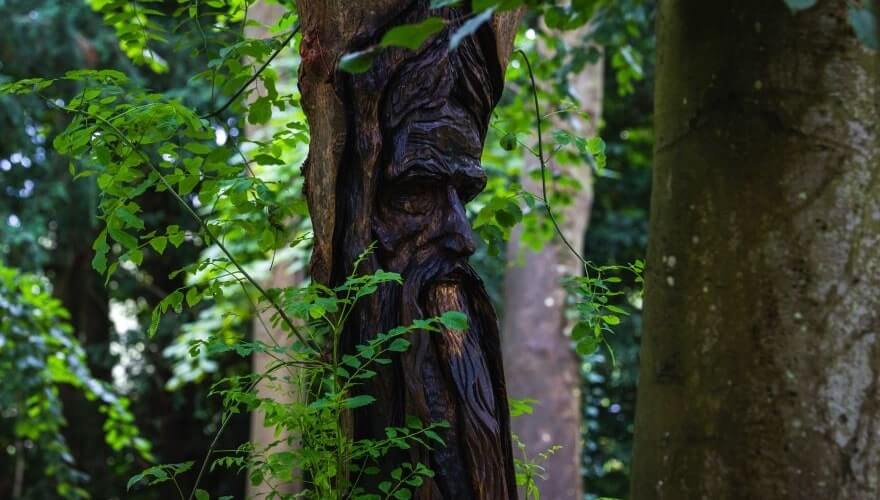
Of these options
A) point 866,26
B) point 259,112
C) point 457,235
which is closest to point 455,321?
point 457,235

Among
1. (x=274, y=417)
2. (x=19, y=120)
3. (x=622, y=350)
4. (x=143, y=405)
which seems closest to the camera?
(x=274, y=417)

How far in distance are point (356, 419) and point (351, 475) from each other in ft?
0.36

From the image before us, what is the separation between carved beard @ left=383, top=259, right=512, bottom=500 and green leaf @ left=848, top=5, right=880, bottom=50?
41.8 inches

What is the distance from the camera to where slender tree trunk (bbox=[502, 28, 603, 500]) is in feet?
30.2

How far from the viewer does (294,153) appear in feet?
23.1

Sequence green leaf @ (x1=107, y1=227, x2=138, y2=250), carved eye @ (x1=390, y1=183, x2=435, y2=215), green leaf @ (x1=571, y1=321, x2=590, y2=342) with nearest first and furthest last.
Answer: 1. carved eye @ (x1=390, y1=183, x2=435, y2=215)
2. green leaf @ (x1=107, y1=227, x2=138, y2=250)
3. green leaf @ (x1=571, y1=321, x2=590, y2=342)

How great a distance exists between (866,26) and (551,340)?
853 cm

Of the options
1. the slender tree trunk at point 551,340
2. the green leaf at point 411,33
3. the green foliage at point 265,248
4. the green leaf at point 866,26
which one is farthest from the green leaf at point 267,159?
the slender tree trunk at point 551,340

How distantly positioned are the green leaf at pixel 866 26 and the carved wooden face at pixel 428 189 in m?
1.02

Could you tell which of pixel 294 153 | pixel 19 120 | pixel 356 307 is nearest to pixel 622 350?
pixel 294 153

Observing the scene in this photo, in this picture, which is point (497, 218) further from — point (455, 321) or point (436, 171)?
point (455, 321)

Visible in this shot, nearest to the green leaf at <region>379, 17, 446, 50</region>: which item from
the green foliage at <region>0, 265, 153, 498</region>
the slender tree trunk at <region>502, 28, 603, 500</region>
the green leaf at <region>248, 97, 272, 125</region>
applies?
the green leaf at <region>248, 97, 272, 125</region>

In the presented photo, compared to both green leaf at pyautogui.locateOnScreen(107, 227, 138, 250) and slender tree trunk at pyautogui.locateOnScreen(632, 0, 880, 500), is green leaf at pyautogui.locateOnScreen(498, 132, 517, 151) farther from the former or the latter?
slender tree trunk at pyautogui.locateOnScreen(632, 0, 880, 500)

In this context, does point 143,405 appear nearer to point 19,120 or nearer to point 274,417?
point 19,120
